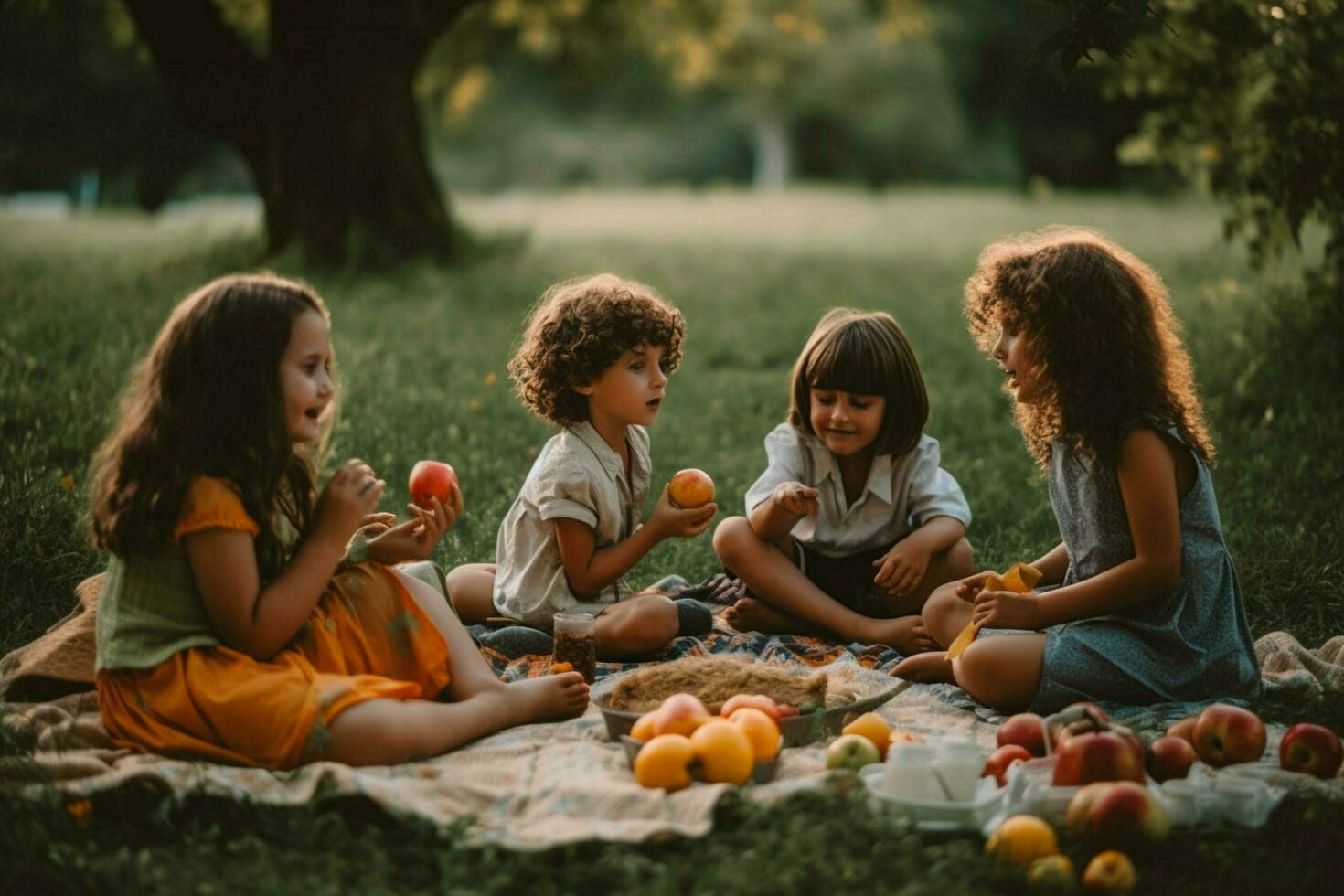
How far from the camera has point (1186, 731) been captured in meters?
3.81

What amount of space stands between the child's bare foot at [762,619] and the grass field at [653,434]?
0.73 metres

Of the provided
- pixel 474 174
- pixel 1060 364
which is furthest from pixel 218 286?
pixel 474 174

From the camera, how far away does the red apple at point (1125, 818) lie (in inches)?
124

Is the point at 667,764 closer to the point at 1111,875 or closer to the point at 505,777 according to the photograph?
the point at 505,777

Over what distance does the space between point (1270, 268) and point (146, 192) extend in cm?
2512

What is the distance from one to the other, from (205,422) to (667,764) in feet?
4.86

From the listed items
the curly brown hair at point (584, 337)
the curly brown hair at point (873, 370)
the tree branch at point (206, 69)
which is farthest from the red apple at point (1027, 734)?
the tree branch at point (206, 69)

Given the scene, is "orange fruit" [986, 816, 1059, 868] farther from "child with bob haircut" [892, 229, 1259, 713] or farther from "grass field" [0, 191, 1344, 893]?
"child with bob haircut" [892, 229, 1259, 713]

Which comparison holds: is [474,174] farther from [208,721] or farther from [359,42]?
[208,721]

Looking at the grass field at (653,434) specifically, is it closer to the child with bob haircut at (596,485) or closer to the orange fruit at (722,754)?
the orange fruit at (722,754)

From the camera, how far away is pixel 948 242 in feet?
53.9

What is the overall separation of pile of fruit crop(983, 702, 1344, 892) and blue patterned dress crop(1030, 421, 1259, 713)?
35 centimetres

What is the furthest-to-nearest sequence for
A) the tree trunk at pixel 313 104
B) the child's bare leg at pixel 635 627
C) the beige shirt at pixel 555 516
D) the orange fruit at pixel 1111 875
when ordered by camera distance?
1. the tree trunk at pixel 313 104
2. the beige shirt at pixel 555 516
3. the child's bare leg at pixel 635 627
4. the orange fruit at pixel 1111 875

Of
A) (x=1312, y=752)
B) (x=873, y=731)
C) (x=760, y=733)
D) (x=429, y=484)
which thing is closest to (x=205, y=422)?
(x=429, y=484)
